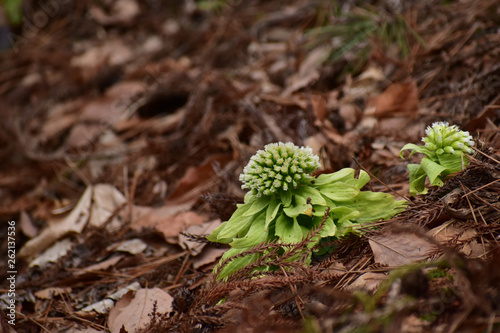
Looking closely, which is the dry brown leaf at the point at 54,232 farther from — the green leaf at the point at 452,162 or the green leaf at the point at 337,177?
the green leaf at the point at 452,162

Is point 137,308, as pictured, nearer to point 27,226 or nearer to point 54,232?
point 54,232

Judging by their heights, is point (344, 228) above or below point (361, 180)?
below

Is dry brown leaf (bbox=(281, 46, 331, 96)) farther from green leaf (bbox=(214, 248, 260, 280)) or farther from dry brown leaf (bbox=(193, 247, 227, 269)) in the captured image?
green leaf (bbox=(214, 248, 260, 280))

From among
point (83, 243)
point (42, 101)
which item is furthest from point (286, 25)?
point (83, 243)

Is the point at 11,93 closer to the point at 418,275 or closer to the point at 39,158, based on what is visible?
the point at 39,158

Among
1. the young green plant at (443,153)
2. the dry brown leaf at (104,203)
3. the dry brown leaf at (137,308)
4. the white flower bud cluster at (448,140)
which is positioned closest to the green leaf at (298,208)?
the young green plant at (443,153)

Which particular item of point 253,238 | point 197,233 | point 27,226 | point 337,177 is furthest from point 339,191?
point 27,226
